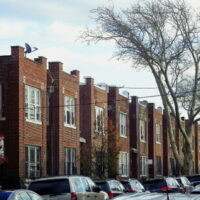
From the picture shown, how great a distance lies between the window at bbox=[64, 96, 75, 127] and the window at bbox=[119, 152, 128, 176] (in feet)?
34.0

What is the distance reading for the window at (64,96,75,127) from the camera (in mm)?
34719

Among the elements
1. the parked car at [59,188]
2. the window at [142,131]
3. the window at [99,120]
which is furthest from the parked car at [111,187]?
the window at [142,131]

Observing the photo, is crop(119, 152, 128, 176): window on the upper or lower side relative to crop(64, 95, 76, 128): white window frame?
lower

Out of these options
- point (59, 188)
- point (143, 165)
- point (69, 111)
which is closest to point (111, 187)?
point (59, 188)

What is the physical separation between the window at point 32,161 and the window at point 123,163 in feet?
48.1

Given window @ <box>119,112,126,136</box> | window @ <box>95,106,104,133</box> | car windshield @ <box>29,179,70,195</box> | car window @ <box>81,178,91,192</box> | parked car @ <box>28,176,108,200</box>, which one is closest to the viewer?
parked car @ <box>28,176,108,200</box>

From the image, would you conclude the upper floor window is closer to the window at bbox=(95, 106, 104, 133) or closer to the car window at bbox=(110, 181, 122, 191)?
the window at bbox=(95, 106, 104, 133)

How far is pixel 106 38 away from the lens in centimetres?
4250

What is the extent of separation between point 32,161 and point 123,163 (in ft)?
54.1

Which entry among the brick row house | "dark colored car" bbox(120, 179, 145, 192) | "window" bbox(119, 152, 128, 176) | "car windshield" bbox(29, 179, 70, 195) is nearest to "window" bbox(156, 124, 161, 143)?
the brick row house

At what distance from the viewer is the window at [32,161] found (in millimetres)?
30125

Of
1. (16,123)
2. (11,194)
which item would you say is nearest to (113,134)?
(16,123)

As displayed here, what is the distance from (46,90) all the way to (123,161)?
15366mm

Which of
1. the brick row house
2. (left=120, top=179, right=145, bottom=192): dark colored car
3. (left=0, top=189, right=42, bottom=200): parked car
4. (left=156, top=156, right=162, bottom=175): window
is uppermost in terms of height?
the brick row house
